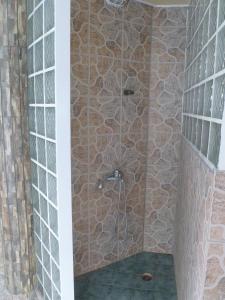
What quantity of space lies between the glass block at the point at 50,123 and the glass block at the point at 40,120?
0.23 feet

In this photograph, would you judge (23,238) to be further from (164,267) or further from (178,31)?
(178,31)

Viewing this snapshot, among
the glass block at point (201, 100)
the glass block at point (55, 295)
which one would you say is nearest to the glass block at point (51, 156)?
the glass block at point (55, 295)

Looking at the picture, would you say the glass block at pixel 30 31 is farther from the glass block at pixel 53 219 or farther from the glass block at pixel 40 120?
the glass block at pixel 53 219

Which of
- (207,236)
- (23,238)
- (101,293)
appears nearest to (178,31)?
(207,236)

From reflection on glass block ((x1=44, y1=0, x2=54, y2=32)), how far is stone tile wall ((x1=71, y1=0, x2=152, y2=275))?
2.55 feet

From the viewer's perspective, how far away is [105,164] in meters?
2.27

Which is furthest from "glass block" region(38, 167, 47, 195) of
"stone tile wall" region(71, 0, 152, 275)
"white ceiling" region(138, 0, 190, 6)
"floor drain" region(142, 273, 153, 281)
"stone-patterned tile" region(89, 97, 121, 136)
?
"white ceiling" region(138, 0, 190, 6)

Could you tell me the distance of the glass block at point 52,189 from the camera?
1293mm

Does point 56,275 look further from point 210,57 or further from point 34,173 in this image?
point 210,57

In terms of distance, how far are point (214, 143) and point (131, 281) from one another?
170 cm

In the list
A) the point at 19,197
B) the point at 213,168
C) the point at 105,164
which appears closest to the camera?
the point at 213,168

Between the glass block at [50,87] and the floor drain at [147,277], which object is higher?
the glass block at [50,87]

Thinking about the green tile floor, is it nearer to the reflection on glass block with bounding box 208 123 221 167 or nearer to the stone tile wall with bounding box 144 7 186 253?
the stone tile wall with bounding box 144 7 186 253

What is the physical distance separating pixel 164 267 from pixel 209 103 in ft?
5.90
